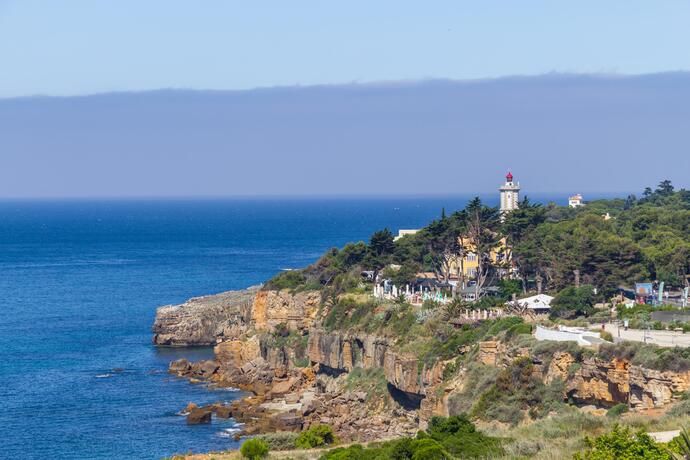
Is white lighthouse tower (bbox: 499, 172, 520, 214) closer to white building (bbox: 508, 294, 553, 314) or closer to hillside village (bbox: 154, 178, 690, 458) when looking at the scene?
hillside village (bbox: 154, 178, 690, 458)

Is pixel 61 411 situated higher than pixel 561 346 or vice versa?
pixel 561 346

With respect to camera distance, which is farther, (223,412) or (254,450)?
(223,412)

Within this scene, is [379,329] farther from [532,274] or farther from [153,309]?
[153,309]

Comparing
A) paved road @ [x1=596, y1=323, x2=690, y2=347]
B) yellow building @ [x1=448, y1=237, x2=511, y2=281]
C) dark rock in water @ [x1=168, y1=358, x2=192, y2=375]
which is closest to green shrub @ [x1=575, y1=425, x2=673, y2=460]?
paved road @ [x1=596, y1=323, x2=690, y2=347]

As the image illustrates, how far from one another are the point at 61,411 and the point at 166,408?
5.91 meters

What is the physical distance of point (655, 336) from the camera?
45594mm

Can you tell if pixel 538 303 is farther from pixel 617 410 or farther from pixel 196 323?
pixel 196 323

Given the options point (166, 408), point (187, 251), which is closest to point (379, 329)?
point (166, 408)

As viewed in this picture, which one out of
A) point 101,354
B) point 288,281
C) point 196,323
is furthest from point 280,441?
point 196,323

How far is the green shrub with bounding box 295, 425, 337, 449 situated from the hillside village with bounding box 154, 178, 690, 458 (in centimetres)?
205

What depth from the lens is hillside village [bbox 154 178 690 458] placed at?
135ft

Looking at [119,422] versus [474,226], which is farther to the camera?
[474,226]

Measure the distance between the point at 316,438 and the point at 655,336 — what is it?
1508 centimetres

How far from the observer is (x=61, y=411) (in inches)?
2457
